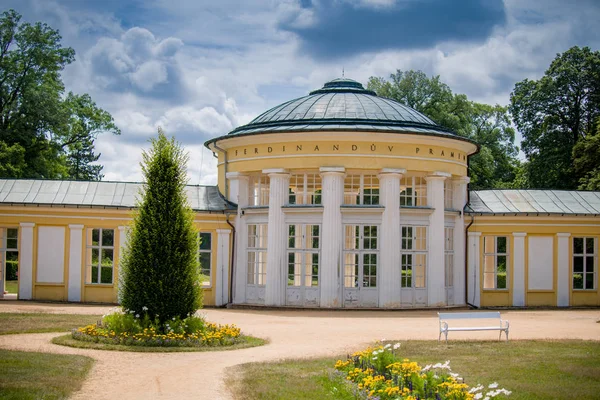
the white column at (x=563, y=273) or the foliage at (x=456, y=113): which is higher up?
the foliage at (x=456, y=113)

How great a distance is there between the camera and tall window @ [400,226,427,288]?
3048 cm

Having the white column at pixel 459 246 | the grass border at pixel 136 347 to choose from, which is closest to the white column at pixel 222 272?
the white column at pixel 459 246

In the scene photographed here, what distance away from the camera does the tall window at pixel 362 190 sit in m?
30.6

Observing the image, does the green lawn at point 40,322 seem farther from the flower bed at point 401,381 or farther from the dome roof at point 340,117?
the dome roof at point 340,117

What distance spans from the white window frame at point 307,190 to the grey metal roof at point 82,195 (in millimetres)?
2701

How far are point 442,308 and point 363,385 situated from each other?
18275 millimetres

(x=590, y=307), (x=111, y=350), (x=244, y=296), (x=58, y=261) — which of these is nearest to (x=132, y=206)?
(x=58, y=261)

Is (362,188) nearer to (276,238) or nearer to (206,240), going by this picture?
(276,238)

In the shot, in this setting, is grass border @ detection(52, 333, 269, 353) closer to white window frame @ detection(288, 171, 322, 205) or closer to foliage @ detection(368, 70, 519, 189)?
white window frame @ detection(288, 171, 322, 205)

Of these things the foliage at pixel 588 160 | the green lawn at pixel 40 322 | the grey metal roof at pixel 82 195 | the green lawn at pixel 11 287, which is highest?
the foliage at pixel 588 160

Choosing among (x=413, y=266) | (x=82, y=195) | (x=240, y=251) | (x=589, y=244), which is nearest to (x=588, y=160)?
(x=589, y=244)

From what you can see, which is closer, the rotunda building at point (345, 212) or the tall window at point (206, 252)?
the rotunda building at point (345, 212)

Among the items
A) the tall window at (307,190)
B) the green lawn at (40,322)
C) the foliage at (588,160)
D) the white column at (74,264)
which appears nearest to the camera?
the green lawn at (40,322)

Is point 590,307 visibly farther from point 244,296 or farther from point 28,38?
point 28,38
